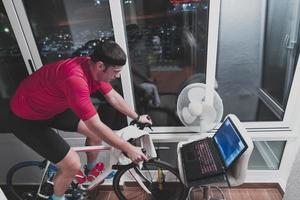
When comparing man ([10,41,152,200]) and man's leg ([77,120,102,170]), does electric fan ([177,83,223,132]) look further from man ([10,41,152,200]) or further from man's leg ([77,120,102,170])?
man's leg ([77,120,102,170])

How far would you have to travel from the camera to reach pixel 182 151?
62.4 inches

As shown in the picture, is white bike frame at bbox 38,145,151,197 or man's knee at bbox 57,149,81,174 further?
white bike frame at bbox 38,145,151,197

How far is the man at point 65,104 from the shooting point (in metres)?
1.18

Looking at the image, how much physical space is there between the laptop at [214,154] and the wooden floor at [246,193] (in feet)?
1.96

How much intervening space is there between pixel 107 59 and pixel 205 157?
915 millimetres

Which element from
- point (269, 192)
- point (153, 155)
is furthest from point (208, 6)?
point (269, 192)

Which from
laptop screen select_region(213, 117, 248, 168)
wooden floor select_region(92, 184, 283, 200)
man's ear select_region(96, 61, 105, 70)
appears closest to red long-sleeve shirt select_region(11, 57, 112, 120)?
man's ear select_region(96, 61, 105, 70)

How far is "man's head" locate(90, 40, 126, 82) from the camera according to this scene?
1.18 meters

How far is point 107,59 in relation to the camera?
1.18 m

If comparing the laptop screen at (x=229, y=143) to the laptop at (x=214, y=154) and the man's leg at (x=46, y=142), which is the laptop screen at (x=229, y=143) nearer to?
the laptop at (x=214, y=154)

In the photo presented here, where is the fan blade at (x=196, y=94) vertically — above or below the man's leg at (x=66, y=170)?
above

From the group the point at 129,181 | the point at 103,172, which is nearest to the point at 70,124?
the point at 103,172

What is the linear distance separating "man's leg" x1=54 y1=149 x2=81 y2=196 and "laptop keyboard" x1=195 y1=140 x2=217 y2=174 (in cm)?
81

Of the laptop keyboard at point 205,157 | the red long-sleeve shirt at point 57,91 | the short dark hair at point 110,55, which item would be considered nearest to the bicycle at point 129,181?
the laptop keyboard at point 205,157
